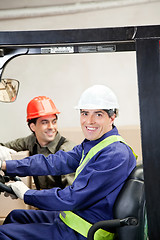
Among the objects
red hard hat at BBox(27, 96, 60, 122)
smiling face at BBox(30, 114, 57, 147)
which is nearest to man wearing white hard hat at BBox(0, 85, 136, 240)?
smiling face at BBox(30, 114, 57, 147)

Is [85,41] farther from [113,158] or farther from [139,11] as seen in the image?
[139,11]

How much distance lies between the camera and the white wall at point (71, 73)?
16.8 ft

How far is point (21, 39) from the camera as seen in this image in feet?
5.49

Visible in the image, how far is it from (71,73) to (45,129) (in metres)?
2.01

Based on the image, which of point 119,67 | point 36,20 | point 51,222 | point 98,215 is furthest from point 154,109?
point 36,20

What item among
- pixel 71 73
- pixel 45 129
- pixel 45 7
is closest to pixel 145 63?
pixel 45 129

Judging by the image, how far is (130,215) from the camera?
6.21 ft

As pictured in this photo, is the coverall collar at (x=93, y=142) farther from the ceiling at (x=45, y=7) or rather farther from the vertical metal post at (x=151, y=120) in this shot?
the ceiling at (x=45, y=7)

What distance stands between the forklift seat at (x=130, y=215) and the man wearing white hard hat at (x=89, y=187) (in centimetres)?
7

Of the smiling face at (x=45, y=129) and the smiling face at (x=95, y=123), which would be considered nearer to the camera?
the smiling face at (x=95, y=123)

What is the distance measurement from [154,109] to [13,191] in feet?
3.40

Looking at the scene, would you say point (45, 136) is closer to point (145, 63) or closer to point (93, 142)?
point (93, 142)

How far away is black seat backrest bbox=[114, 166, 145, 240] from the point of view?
1866mm

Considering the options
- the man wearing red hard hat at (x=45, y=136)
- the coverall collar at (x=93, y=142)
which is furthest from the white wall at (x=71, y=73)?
the coverall collar at (x=93, y=142)
